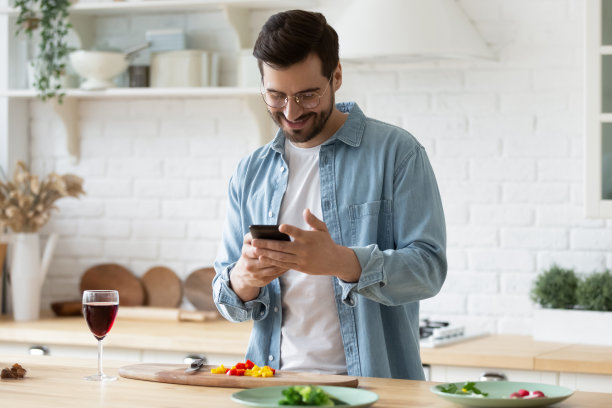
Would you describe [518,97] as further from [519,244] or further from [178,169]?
[178,169]

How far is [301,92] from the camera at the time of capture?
2.02m

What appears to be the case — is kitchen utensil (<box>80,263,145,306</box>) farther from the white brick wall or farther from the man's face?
the man's face

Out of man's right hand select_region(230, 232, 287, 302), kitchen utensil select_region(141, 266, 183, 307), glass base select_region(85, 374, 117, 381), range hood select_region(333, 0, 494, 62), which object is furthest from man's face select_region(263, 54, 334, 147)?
kitchen utensil select_region(141, 266, 183, 307)

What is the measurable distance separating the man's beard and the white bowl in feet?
6.05

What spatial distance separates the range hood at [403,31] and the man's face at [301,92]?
1.15 m

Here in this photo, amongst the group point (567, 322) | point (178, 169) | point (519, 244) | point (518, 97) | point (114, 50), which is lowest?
point (567, 322)

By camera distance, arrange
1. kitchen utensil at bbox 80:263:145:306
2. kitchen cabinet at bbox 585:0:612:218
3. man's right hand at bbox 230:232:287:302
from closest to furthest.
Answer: man's right hand at bbox 230:232:287:302 < kitchen cabinet at bbox 585:0:612:218 < kitchen utensil at bbox 80:263:145:306

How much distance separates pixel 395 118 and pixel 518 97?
49 centimetres

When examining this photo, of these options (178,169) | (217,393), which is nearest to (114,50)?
(178,169)

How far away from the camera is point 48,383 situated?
1.82 m

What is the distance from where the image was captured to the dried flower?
3764 millimetres

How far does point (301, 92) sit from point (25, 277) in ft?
7.31

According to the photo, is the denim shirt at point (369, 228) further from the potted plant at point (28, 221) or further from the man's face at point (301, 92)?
the potted plant at point (28, 221)

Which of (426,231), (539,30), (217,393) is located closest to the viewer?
(217,393)
